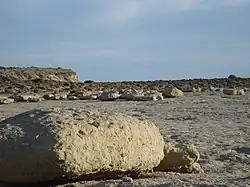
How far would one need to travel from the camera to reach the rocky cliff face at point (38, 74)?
5097cm

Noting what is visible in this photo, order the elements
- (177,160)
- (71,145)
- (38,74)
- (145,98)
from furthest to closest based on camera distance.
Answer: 1. (38,74)
2. (145,98)
3. (177,160)
4. (71,145)

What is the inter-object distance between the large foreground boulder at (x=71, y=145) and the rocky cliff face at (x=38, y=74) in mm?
41205

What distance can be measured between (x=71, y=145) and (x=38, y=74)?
165ft

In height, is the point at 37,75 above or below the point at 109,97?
above

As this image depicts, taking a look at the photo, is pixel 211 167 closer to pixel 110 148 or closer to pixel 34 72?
pixel 110 148

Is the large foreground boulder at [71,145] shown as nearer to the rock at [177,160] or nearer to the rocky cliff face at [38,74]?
the rock at [177,160]

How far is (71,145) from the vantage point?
21.4 ft

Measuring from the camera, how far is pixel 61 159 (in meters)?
6.39

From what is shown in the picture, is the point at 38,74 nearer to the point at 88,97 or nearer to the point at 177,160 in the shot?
the point at 88,97

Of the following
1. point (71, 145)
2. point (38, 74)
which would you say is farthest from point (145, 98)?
point (38, 74)

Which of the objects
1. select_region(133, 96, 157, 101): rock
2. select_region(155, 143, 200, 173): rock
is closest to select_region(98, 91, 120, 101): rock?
select_region(133, 96, 157, 101): rock

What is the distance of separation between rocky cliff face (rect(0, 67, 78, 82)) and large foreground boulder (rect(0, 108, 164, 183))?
41.2 metres

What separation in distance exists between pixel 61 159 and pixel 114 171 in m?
0.83

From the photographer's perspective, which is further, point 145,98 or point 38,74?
point 38,74
